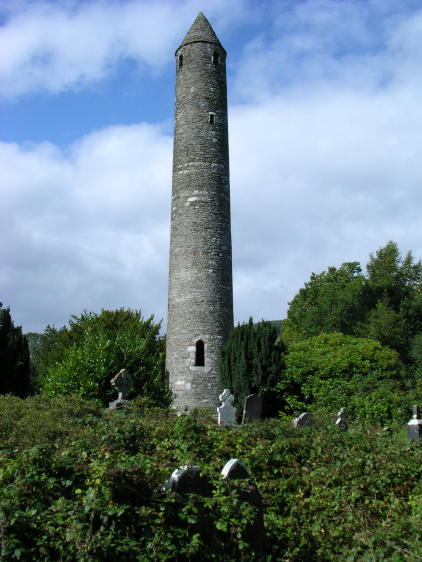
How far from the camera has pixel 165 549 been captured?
4559 mm

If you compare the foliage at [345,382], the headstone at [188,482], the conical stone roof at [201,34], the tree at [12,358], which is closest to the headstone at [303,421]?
the foliage at [345,382]

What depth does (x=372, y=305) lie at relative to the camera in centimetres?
3556

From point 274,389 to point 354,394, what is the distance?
9.30ft

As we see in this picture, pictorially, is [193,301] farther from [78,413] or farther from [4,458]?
[4,458]

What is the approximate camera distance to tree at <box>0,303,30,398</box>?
2345cm

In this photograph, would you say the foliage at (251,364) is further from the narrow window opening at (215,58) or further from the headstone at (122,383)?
the narrow window opening at (215,58)

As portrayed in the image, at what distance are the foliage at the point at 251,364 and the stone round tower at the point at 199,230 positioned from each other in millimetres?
666

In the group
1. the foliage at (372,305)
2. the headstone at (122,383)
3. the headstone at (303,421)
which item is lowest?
the headstone at (303,421)

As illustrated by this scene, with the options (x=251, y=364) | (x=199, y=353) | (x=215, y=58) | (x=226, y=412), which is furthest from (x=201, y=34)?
(x=226, y=412)

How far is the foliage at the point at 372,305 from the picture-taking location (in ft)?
106

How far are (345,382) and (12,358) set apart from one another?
13012 mm

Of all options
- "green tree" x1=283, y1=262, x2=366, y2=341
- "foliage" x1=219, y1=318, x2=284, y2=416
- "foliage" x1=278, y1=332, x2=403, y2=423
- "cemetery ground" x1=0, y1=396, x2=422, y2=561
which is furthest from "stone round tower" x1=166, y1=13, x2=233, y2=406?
"green tree" x1=283, y1=262, x2=366, y2=341

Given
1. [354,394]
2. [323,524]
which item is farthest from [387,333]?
[323,524]

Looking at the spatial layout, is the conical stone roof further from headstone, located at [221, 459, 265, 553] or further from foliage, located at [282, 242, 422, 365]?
headstone, located at [221, 459, 265, 553]
